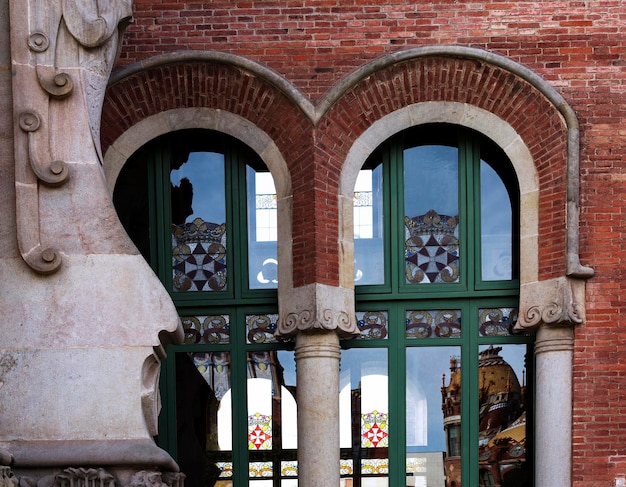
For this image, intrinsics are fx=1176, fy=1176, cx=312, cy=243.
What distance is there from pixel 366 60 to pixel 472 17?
1150mm

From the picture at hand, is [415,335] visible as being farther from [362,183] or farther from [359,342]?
[362,183]

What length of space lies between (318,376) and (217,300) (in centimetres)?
142

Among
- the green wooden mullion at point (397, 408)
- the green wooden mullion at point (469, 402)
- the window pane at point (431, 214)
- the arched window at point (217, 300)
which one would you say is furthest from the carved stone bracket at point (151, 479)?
the window pane at point (431, 214)

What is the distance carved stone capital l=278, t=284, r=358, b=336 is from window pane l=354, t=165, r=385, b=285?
50 cm

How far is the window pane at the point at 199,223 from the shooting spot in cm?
1214

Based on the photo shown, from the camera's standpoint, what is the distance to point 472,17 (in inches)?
463

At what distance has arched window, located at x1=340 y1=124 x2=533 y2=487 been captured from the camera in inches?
466

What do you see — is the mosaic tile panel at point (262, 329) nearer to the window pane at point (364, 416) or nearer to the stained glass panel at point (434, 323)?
the window pane at point (364, 416)

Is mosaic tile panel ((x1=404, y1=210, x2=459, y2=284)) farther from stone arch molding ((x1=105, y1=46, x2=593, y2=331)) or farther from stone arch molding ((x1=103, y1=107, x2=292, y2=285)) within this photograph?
stone arch molding ((x1=103, y1=107, x2=292, y2=285))

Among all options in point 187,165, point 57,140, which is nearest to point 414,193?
point 187,165

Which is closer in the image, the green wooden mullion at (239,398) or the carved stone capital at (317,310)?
the carved stone capital at (317,310)

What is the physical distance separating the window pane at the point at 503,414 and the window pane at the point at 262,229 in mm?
2328

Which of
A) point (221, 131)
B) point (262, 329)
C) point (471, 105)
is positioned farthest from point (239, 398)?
point (471, 105)

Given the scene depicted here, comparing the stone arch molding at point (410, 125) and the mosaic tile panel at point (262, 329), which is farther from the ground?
the stone arch molding at point (410, 125)
